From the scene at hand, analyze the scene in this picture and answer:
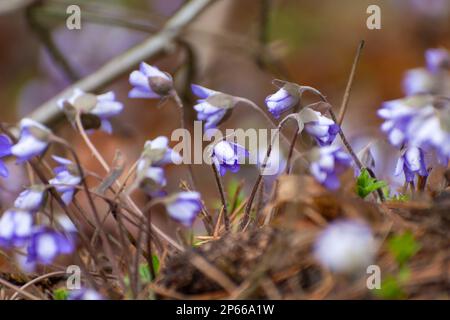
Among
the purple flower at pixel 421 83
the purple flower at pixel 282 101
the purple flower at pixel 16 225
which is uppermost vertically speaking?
the purple flower at pixel 421 83

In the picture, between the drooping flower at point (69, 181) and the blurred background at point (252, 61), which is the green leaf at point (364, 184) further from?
the blurred background at point (252, 61)

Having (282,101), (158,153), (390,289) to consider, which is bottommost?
(390,289)

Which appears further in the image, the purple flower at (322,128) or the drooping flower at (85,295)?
the purple flower at (322,128)

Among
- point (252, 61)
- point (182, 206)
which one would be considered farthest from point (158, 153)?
point (252, 61)

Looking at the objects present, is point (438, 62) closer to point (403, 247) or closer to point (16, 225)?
point (403, 247)

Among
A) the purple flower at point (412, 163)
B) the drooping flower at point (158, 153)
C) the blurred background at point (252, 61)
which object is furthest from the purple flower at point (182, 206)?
the blurred background at point (252, 61)

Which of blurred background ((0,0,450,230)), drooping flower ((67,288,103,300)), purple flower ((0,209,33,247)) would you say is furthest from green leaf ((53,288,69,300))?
blurred background ((0,0,450,230))

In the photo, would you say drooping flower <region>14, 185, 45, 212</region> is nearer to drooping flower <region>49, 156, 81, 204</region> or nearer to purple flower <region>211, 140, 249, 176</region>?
drooping flower <region>49, 156, 81, 204</region>
